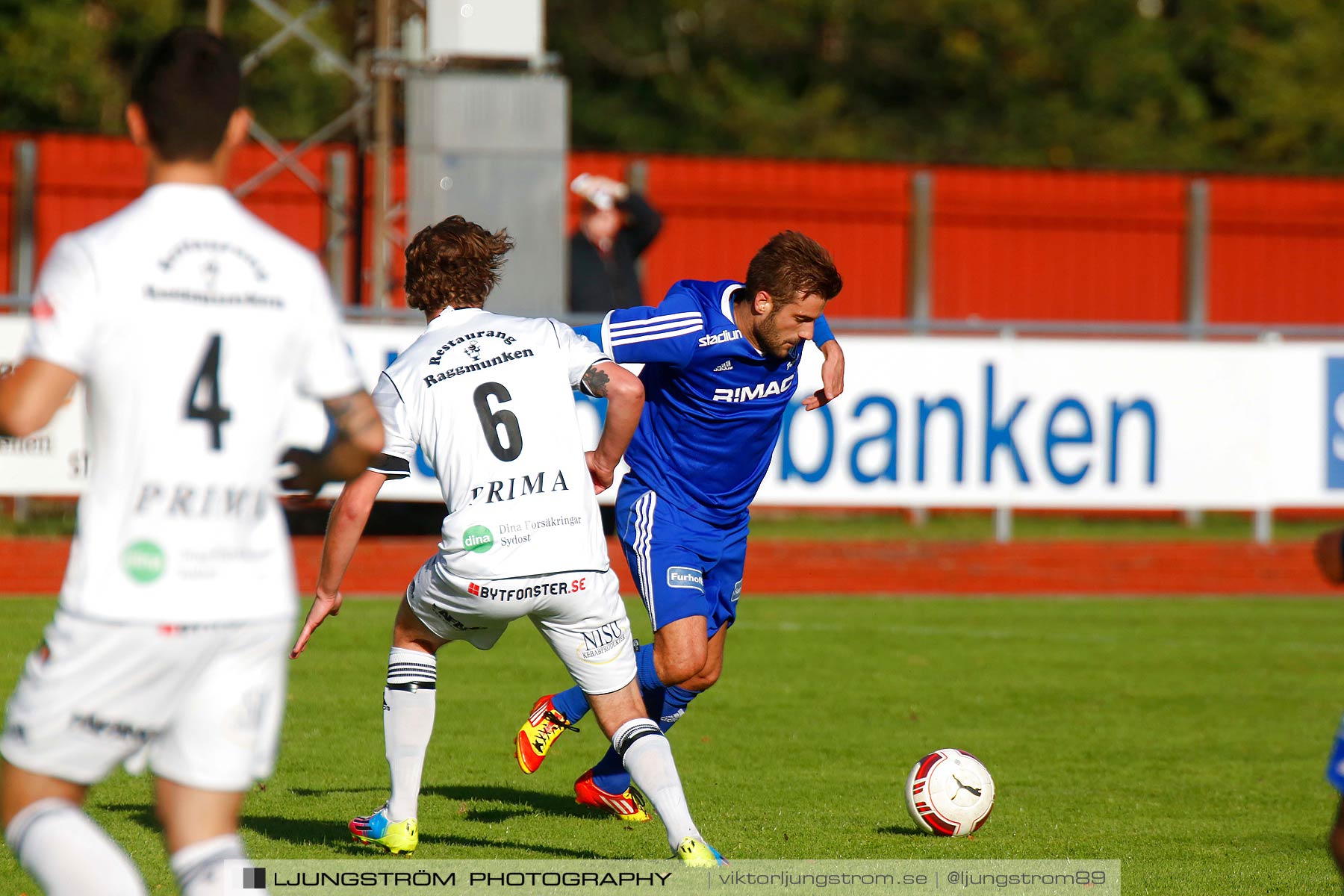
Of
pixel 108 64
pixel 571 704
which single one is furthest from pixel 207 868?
pixel 108 64

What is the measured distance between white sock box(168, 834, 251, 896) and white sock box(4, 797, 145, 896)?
0.29ft

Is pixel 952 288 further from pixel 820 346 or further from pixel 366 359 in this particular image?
pixel 820 346

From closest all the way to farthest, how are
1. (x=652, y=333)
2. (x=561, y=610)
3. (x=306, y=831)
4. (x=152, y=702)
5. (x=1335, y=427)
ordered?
(x=152, y=702)
(x=561, y=610)
(x=306, y=831)
(x=652, y=333)
(x=1335, y=427)

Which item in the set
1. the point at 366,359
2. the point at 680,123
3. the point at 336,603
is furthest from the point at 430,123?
the point at 680,123

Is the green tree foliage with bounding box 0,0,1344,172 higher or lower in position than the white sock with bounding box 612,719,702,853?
higher

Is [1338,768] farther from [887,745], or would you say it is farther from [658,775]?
[887,745]

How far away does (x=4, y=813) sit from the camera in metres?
3.21

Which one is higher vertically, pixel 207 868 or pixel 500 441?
pixel 500 441

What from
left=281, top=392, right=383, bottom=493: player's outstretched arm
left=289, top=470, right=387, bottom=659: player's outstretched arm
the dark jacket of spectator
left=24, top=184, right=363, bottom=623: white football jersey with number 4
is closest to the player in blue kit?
left=289, top=470, right=387, bottom=659: player's outstretched arm

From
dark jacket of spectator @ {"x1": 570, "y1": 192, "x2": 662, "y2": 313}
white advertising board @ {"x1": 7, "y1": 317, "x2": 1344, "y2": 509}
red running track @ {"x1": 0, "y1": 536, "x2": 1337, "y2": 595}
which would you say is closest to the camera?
red running track @ {"x1": 0, "y1": 536, "x2": 1337, "y2": 595}

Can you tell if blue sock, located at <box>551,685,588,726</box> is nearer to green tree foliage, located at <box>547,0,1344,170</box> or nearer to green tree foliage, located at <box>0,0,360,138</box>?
green tree foliage, located at <box>0,0,360,138</box>

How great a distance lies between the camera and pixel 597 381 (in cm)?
512

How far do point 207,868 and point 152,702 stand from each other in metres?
0.33

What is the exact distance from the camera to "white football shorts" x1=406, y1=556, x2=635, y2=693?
5066 mm
